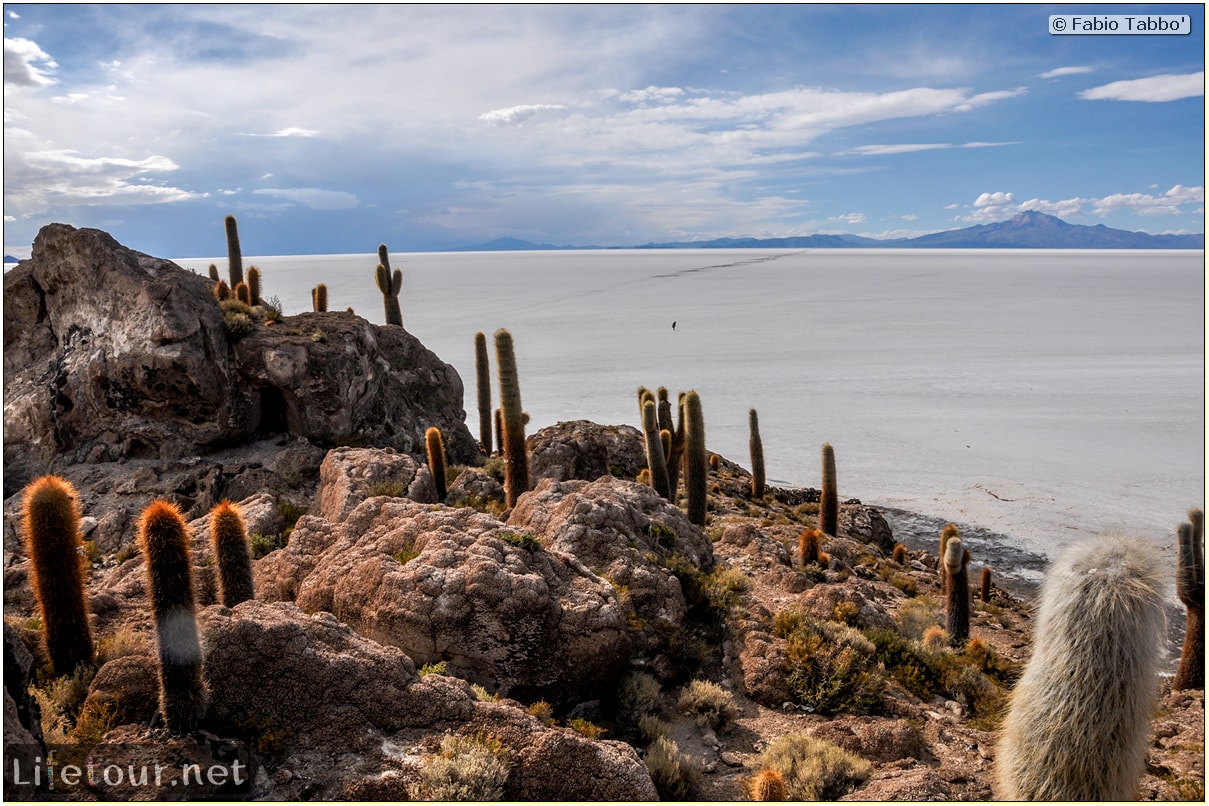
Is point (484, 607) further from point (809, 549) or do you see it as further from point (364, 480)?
point (809, 549)

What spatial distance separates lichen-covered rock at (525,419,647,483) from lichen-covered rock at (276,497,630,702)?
358 inches

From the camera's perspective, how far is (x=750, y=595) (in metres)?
10.8

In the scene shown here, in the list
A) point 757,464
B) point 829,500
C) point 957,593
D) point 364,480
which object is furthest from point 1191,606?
point 364,480

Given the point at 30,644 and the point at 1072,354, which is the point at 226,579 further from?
the point at 1072,354

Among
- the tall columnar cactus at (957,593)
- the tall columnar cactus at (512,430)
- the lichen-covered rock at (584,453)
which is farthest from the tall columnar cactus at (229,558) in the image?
the tall columnar cactus at (957,593)

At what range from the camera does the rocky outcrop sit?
1411cm

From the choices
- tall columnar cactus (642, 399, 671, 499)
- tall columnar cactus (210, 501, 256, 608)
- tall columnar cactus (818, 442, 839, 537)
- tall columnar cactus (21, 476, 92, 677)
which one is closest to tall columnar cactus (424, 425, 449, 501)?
tall columnar cactus (642, 399, 671, 499)

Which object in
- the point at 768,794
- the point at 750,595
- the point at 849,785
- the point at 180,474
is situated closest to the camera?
the point at 768,794

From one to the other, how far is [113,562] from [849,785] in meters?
10.8

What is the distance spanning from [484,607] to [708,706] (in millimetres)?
2673

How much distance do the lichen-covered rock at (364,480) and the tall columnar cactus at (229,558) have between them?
3.87 m

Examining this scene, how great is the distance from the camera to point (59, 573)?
232 inches

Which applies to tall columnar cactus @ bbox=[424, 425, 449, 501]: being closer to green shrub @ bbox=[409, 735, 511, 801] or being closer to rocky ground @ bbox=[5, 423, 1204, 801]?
rocky ground @ bbox=[5, 423, 1204, 801]

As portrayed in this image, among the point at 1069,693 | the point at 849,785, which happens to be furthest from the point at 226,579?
the point at 1069,693
